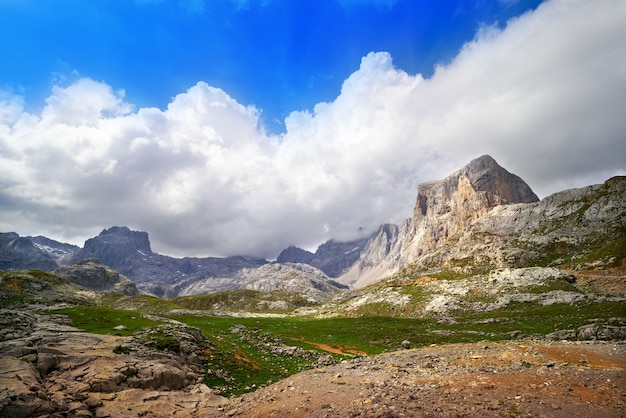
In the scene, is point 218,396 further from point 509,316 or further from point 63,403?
point 509,316

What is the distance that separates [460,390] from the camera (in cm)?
1928

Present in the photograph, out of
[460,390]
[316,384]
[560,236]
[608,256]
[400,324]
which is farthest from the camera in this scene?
[560,236]

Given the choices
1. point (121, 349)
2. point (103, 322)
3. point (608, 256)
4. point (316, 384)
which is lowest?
point (316, 384)

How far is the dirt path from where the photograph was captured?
1625 centimetres

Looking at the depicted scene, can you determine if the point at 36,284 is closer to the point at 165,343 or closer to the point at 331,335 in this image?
the point at 331,335

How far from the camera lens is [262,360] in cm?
4162

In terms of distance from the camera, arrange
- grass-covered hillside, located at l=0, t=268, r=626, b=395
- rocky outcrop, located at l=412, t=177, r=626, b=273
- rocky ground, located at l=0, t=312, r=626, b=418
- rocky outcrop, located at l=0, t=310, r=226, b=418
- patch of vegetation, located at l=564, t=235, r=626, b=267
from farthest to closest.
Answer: rocky outcrop, located at l=412, t=177, r=626, b=273 → patch of vegetation, located at l=564, t=235, r=626, b=267 → grass-covered hillside, located at l=0, t=268, r=626, b=395 → rocky outcrop, located at l=0, t=310, r=226, b=418 → rocky ground, located at l=0, t=312, r=626, b=418

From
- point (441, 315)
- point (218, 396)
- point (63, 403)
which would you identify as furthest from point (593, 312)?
Answer: point (63, 403)

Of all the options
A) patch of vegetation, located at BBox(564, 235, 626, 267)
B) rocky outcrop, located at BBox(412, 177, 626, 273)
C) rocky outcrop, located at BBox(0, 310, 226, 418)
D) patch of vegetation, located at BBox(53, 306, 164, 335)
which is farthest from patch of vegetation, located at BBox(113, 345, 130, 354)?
rocky outcrop, located at BBox(412, 177, 626, 273)

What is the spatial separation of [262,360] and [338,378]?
1963 cm

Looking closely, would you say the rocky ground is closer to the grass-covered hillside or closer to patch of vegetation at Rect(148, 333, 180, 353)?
patch of vegetation at Rect(148, 333, 180, 353)

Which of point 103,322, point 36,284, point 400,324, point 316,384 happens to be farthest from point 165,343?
point 36,284

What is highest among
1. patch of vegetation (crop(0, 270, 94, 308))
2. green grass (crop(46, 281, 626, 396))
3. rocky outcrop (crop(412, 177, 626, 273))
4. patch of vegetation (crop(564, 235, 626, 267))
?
rocky outcrop (crop(412, 177, 626, 273))

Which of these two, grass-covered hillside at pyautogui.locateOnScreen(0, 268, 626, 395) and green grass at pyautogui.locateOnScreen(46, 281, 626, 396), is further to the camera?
grass-covered hillside at pyautogui.locateOnScreen(0, 268, 626, 395)
